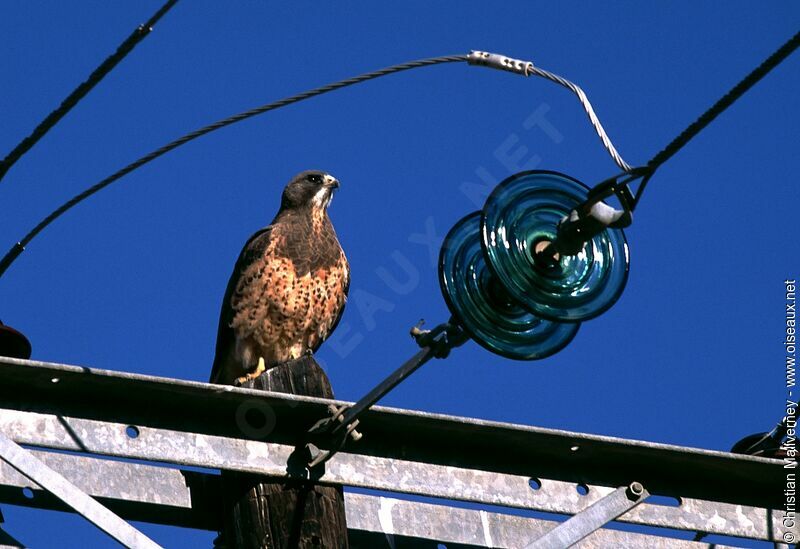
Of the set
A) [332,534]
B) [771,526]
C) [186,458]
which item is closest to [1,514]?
[186,458]

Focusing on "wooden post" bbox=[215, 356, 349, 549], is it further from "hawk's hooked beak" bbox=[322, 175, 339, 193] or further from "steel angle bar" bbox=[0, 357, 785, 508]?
"hawk's hooked beak" bbox=[322, 175, 339, 193]

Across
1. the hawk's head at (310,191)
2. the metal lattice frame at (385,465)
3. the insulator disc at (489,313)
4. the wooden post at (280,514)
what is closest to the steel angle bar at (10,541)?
the metal lattice frame at (385,465)

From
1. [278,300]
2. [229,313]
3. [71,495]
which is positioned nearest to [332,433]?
[71,495]

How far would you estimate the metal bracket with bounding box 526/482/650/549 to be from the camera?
4.12 m

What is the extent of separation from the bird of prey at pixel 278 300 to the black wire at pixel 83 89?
3.80 metres

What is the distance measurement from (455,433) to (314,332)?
3.97 m

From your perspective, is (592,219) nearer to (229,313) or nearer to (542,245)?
(542,245)

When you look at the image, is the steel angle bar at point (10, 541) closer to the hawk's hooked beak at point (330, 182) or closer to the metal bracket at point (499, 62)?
the metal bracket at point (499, 62)

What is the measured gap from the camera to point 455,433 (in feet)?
14.3

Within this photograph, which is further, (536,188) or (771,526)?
(771,526)

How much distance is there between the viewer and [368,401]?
4113mm

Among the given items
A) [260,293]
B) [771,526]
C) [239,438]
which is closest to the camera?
[239,438]

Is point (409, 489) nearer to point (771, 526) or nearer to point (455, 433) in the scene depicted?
point (455, 433)

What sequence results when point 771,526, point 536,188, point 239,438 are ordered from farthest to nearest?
point 771,526 → point 239,438 → point 536,188
